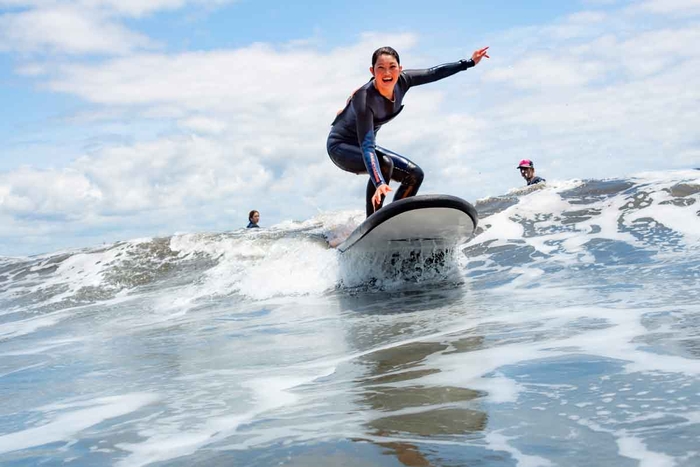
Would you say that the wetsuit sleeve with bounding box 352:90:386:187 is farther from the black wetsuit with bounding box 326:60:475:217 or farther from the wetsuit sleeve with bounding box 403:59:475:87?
the wetsuit sleeve with bounding box 403:59:475:87

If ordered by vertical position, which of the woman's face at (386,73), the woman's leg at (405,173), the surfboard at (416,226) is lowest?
the surfboard at (416,226)

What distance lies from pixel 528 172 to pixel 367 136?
9.34 m

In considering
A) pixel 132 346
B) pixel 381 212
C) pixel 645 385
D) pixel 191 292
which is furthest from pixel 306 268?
pixel 645 385

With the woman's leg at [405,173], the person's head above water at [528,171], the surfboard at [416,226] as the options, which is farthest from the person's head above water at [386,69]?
the person's head above water at [528,171]

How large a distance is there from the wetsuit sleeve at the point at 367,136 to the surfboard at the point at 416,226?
381 mm

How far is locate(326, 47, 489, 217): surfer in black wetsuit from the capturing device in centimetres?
691

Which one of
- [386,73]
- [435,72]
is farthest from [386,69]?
[435,72]

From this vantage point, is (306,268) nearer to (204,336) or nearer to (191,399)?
(204,336)

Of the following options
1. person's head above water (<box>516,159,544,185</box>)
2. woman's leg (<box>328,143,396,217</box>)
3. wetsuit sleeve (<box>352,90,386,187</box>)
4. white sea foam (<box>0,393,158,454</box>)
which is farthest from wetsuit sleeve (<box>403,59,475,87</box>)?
person's head above water (<box>516,159,544,185</box>)

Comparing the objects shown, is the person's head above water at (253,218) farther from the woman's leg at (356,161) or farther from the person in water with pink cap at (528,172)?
the woman's leg at (356,161)

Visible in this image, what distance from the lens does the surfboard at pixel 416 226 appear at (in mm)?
6777

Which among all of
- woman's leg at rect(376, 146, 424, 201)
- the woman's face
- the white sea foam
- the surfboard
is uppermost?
the woman's face

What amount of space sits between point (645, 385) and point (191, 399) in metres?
2.01

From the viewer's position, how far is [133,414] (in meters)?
3.00
